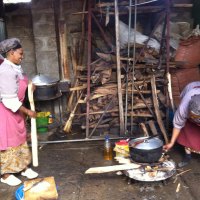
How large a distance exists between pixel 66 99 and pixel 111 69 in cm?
187

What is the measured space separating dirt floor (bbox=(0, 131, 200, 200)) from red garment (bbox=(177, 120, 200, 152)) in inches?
15.7

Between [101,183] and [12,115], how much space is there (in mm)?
1766

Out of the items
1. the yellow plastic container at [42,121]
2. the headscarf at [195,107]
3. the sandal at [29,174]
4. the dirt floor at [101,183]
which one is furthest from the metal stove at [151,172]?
the yellow plastic container at [42,121]

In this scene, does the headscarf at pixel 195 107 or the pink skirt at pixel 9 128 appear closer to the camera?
the headscarf at pixel 195 107

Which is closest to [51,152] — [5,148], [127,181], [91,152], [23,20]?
[91,152]

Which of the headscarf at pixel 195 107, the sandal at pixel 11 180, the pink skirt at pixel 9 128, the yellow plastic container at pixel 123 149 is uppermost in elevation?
the headscarf at pixel 195 107

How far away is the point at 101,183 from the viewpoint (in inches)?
181

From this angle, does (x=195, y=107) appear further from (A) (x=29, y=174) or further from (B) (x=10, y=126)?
(A) (x=29, y=174)

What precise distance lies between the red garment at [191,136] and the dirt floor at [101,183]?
15.7 inches

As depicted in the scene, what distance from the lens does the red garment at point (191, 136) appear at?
4879 mm

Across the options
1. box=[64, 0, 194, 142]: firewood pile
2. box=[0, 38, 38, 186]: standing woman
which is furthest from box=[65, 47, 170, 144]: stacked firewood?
box=[0, 38, 38, 186]: standing woman

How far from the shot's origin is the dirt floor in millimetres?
4246

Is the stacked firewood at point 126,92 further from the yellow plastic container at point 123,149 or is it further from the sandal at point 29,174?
the sandal at point 29,174

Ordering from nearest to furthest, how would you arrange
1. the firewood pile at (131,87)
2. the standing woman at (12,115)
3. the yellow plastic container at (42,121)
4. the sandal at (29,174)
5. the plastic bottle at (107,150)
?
the standing woman at (12,115), the sandal at (29,174), the plastic bottle at (107,150), the firewood pile at (131,87), the yellow plastic container at (42,121)
